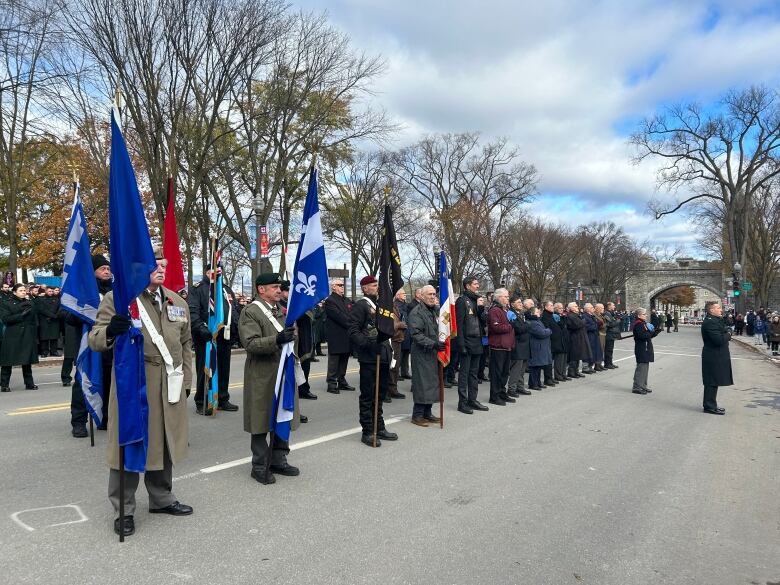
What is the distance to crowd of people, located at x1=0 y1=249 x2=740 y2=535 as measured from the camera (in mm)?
4297

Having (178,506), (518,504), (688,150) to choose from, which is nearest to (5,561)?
(178,506)

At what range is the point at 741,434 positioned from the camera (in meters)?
7.90

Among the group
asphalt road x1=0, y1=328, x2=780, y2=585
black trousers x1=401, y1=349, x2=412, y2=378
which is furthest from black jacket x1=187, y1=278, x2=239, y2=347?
black trousers x1=401, y1=349, x2=412, y2=378

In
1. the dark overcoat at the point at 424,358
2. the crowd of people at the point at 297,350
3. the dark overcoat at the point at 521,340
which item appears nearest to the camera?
the crowd of people at the point at 297,350

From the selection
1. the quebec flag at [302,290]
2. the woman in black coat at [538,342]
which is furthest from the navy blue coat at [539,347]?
the quebec flag at [302,290]

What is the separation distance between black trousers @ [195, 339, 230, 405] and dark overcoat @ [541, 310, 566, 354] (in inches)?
281

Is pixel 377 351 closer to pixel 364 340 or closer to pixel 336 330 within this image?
pixel 364 340

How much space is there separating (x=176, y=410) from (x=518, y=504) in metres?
2.91

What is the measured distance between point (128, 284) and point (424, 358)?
15.4 ft

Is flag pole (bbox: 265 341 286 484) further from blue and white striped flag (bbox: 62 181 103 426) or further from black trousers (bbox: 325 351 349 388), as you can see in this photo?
black trousers (bbox: 325 351 349 388)

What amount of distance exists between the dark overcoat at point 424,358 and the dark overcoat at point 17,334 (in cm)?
734

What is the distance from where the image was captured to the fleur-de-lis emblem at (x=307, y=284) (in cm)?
565

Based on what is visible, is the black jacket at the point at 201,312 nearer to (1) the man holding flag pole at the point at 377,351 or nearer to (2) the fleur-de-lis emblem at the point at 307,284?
(1) the man holding flag pole at the point at 377,351

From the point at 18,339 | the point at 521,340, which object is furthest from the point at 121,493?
the point at 521,340
